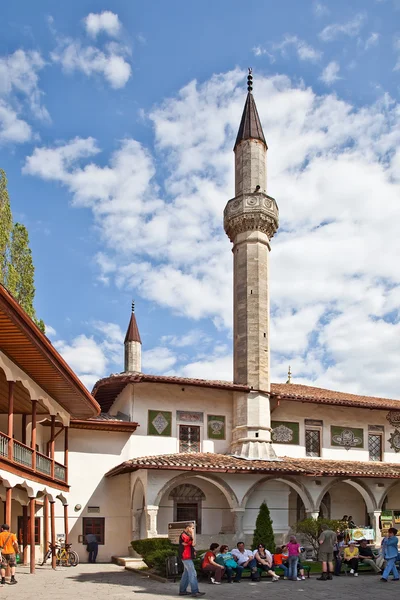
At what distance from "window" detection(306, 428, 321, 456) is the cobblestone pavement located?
9175 millimetres

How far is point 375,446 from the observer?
86.7 ft

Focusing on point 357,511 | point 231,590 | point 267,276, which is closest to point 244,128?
point 267,276

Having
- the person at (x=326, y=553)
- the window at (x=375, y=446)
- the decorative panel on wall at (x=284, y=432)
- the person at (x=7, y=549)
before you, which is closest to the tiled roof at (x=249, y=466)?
the decorative panel on wall at (x=284, y=432)

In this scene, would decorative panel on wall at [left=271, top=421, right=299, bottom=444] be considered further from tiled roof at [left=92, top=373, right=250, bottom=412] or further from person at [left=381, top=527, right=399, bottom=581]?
person at [left=381, top=527, right=399, bottom=581]

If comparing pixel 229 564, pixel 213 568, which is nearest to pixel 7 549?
pixel 213 568

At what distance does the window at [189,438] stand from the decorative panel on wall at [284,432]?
9.02ft

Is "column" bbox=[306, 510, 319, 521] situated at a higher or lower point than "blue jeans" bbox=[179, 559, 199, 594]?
lower

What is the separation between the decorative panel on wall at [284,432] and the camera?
2438cm

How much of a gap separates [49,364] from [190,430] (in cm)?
913

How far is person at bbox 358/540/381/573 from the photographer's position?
Result: 15773mm

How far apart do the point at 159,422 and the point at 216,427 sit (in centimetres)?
201

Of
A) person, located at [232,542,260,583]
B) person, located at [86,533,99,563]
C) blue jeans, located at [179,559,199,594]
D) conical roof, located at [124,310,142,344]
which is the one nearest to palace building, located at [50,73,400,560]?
person, located at [86,533,99,563]

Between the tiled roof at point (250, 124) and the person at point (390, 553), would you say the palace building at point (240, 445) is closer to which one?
the tiled roof at point (250, 124)

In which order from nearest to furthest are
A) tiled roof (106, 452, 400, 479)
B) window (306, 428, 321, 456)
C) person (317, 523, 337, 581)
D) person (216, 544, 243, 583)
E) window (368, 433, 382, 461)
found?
person (216, 544, 243, 583) < person (317, 523, 337, 581) < tiled roof (106, 452, 400, 479) < window (306, 428, 321, 456) < window (368, 433, 382, 461)
